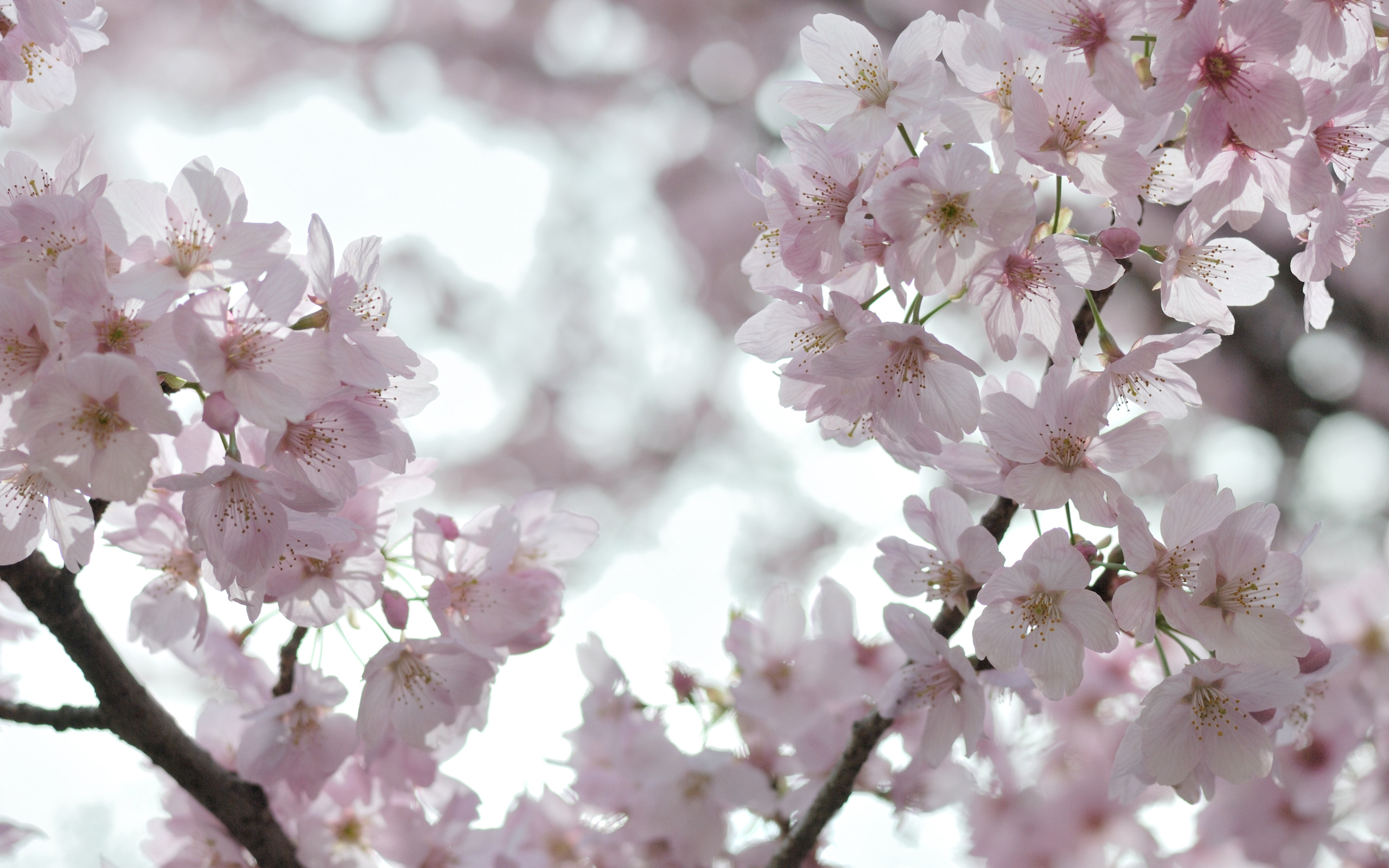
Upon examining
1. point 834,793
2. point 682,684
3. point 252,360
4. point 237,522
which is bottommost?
point 682,684

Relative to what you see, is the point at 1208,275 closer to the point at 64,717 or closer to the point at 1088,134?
the point at 1088,134

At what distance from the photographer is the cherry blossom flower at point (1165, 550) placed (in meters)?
0.88

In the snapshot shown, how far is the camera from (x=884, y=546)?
1059 mm

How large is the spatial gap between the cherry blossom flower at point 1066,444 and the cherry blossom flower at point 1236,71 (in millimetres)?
265

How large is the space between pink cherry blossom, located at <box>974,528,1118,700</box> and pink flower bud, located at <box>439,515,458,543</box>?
60 centimetres

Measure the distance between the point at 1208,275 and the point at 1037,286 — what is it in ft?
0.78

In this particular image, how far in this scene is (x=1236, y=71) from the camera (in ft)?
2.88

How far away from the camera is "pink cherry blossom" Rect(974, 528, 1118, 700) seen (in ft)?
2.94

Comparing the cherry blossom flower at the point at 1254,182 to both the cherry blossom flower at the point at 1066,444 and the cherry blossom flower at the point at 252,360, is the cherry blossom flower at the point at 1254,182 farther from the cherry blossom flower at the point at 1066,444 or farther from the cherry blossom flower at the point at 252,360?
the cherry blossom flower at the point at 252,360

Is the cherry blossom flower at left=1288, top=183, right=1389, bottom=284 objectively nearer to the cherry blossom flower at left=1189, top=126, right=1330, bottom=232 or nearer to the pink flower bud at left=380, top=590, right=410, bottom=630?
the cherry blossom flower at left=1189, top=126, right=1330, bottom=232

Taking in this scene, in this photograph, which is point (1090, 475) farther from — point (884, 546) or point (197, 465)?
point (197, 465)

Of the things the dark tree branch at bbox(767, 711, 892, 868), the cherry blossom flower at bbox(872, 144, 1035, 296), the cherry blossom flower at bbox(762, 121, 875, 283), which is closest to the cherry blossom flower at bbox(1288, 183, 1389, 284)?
the cherry blossom flower at bbox(872, 144, 1035, 296)

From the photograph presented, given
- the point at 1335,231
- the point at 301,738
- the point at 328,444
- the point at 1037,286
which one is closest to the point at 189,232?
the point at 328,444

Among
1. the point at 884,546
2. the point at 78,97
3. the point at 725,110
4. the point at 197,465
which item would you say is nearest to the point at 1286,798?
the point at 884,546
